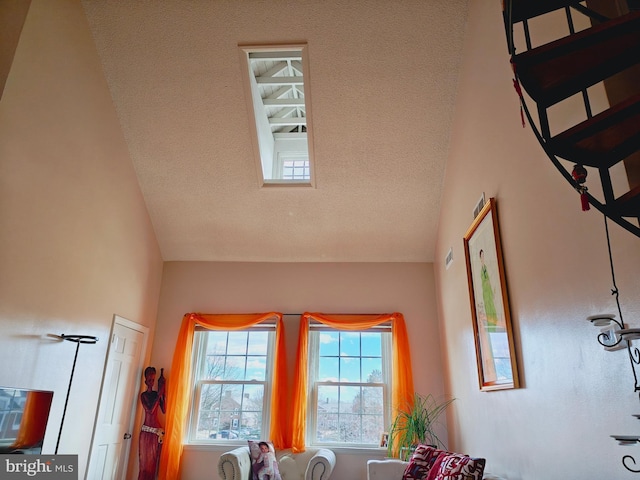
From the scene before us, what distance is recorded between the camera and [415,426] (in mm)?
4523

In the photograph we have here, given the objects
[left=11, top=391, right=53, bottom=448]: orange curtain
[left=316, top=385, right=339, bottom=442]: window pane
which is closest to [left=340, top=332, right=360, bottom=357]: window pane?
[left=316, top=385, right=339, bottom=442]: window pane

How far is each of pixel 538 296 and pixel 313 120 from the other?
2.76 meters

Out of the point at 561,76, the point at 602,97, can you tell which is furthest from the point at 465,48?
the point at 561,76

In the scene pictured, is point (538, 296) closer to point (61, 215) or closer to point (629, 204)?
point (629, 204)

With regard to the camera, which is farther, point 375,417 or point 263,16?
point 375,417

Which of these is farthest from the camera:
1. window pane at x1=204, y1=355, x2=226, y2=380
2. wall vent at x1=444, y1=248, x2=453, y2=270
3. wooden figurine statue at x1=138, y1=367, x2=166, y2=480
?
window pane at x1=204, y1=355, x2=226, y2=380

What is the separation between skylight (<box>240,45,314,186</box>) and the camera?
4232mm

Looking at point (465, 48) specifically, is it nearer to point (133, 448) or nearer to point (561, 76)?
point (561, 76)

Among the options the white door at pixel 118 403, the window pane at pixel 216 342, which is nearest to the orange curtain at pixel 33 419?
the white door at pixel 118 403

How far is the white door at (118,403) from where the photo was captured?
4.34 meters

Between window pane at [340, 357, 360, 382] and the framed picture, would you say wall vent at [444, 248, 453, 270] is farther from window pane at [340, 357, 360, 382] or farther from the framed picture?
window pane at [340, 357, 360, 382]

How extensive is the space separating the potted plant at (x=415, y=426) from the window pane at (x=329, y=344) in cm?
99

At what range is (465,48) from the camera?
3.87 meters

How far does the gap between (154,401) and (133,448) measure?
545 millimetres
